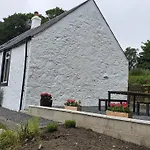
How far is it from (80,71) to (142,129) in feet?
30.1

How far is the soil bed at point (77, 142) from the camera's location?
6219 millimetres

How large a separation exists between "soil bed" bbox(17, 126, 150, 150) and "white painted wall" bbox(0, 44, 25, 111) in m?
7.19

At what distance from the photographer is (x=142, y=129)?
6402 millimetres

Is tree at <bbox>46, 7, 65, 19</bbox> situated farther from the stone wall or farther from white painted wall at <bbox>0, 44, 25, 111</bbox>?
the stone wall

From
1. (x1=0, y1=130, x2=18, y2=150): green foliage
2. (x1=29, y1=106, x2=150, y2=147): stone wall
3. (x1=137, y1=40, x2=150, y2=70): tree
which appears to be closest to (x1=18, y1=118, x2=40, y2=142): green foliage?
(x1=0, y1=130, x2=18, y2=150): green foliage

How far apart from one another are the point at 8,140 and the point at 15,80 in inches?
334

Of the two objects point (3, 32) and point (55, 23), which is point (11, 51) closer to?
point (55, 23)

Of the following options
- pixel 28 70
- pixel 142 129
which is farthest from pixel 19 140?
pixel 28 70

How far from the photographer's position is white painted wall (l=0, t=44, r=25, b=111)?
559 inches

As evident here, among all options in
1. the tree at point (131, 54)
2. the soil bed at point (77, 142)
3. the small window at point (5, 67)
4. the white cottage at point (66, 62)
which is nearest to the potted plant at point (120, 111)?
the soil bed at point (77, 142)

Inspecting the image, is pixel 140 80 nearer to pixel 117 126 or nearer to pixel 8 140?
pixel 117 126

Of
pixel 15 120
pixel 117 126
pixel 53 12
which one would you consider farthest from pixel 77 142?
pixel 53 12

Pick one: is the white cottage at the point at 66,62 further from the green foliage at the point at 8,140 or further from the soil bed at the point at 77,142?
the green foliage at the point at 8,140

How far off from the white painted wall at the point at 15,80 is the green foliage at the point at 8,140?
7348mm
